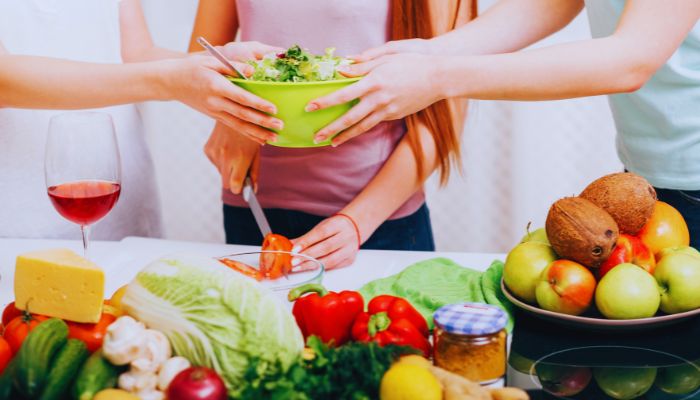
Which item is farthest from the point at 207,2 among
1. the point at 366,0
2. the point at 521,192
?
the point at 521,192

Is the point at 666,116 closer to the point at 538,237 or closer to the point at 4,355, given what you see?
the point at 538,237

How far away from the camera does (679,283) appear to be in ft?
3.57

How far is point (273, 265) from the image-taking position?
3.84ft

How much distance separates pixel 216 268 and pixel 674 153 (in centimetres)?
96

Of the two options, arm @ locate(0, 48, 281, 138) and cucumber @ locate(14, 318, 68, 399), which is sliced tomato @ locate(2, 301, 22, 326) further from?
arm @ locate(0, 48, 281, 138)

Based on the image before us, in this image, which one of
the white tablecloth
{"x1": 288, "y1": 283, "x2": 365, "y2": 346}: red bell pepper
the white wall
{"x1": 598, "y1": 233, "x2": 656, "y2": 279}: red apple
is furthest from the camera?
the white wall

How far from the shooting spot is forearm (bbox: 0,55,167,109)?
140cm

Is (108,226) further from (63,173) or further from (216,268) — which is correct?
(216,268)

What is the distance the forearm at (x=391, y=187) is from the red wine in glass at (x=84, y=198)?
544 mm

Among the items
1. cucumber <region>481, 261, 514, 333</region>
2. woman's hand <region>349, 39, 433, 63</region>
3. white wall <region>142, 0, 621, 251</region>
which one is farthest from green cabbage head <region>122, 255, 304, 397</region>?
white wall <region>142, 0, 621, 251</region>

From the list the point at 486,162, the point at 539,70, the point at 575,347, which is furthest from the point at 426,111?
the point at 486,162

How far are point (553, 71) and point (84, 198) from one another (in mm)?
797

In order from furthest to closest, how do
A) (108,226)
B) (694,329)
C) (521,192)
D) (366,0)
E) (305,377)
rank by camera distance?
(521,192)
(108,226)
(366,0)
(694,329)
(305,377)

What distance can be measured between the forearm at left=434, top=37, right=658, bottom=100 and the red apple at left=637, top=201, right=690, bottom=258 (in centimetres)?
24
